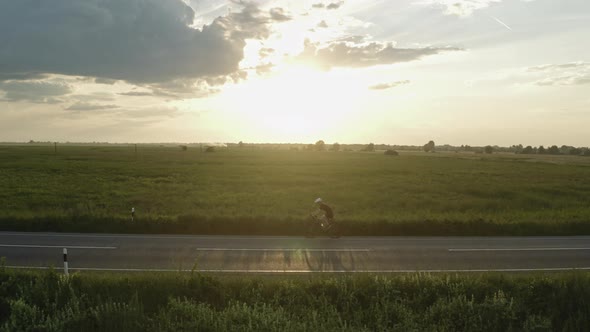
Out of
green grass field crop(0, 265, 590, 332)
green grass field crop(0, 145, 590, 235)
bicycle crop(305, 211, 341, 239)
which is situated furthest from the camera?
green grass field crop(0, 145, 590, 235)

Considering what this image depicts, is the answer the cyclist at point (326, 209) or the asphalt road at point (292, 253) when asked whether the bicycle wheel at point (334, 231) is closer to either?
the cyclist at point (326, 209)

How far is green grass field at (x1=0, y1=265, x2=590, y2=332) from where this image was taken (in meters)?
8.09

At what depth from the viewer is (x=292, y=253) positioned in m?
15.9

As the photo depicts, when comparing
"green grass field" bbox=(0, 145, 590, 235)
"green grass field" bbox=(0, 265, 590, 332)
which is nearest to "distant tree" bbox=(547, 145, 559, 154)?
"green grass field" bbox=(0, 145, 590, 235)

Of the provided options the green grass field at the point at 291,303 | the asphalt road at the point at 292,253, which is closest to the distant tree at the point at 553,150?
the asphalt road at the point at 292,253

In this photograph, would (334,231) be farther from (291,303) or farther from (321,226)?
(291,303)

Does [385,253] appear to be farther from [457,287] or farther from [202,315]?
[202,315]

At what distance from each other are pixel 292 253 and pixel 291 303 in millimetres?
6552

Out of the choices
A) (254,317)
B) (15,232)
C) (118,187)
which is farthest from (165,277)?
(118,187)

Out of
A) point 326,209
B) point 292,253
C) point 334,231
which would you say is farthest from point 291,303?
point 334,231

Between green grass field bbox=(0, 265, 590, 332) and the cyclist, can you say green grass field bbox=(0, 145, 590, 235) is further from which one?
green grass field bbox=(0, 265, 590, 332)

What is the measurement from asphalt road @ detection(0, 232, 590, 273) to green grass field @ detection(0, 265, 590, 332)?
10.4 ft

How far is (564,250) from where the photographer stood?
1739 centimetres

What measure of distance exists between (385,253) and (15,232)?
1641cm
